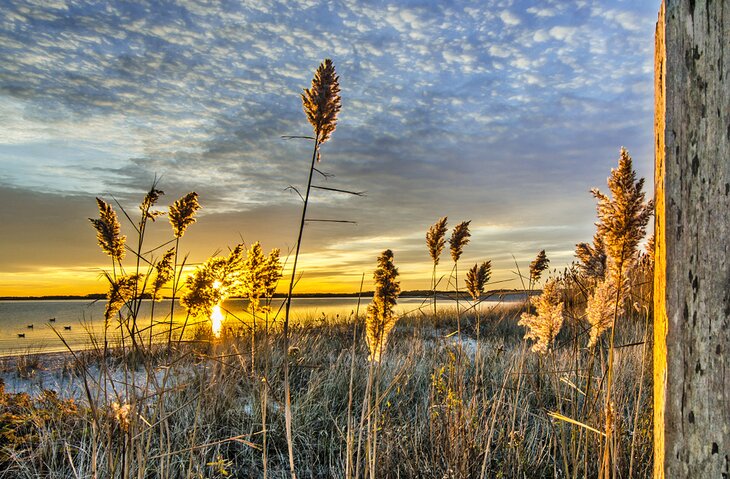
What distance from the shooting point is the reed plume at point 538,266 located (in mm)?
4756

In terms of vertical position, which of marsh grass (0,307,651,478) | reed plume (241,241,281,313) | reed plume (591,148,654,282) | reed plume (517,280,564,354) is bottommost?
marsh grass (0,307,651,478)

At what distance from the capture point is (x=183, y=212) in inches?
125

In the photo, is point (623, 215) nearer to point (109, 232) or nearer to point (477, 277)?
point (477, 277)

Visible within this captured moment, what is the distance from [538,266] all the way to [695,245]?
9.25ft

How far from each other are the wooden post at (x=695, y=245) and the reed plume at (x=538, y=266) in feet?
8.72

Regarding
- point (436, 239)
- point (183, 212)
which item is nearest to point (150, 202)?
point (183, 212)

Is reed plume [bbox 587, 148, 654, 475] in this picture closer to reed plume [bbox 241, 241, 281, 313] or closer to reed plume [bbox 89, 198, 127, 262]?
reed plume [bbox 241, 241, 281, 313]

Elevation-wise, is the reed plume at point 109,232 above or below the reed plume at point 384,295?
above

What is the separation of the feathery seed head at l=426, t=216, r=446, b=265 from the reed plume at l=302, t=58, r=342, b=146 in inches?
74.6

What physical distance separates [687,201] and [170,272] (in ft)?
10.6

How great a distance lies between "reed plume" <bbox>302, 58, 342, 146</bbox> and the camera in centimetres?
209

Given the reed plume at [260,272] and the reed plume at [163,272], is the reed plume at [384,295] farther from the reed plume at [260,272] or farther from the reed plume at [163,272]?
the reed plume at [163,272]

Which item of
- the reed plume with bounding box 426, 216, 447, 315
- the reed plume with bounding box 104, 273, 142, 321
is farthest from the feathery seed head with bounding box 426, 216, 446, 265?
the reed plume with bounding box 104, 273, 142, 321

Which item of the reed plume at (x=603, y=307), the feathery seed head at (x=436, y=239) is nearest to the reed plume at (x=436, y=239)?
the feathery seed head at (x=436, y=239)
